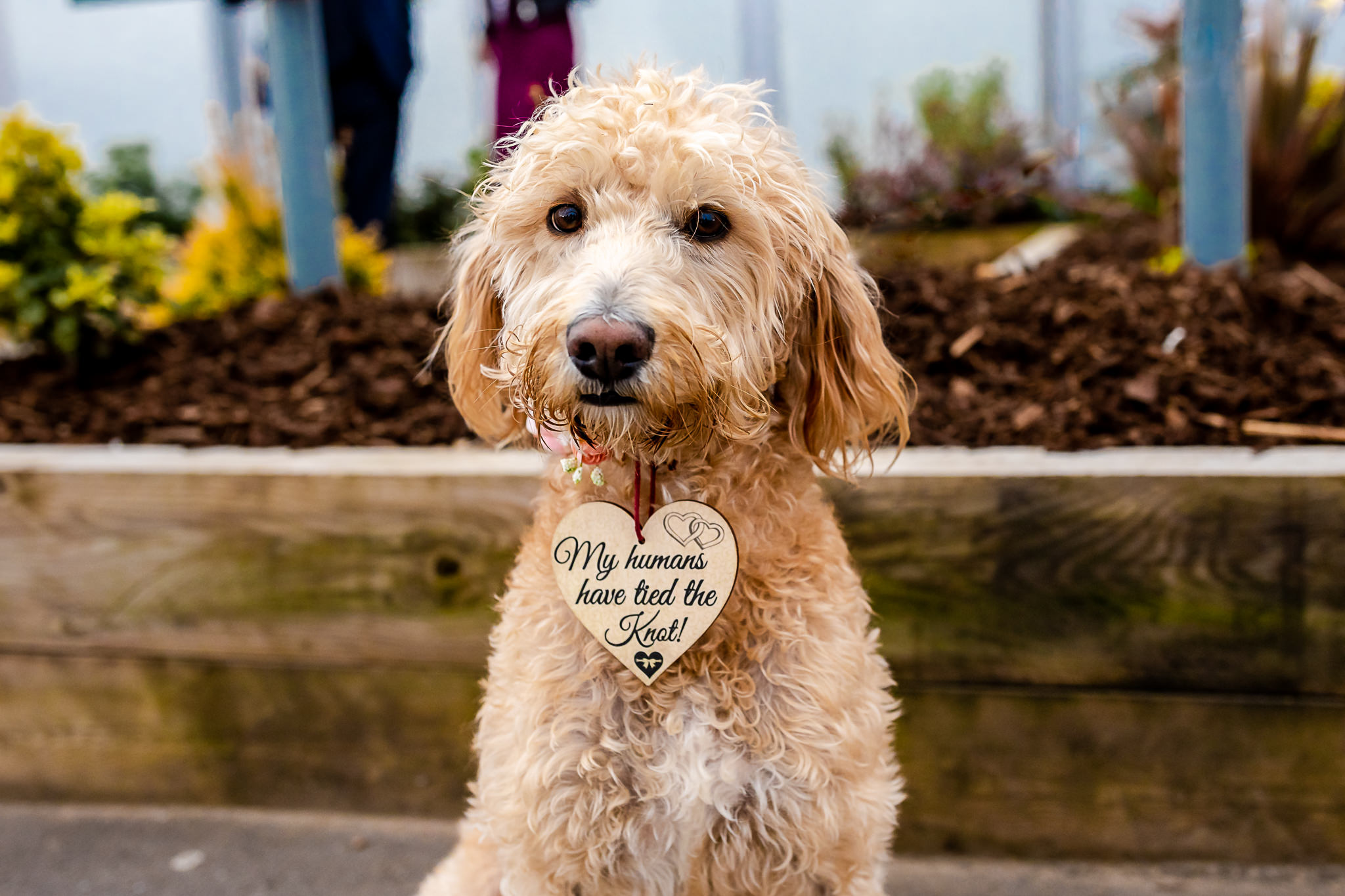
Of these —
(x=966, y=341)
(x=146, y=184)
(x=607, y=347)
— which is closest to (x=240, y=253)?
(x=966, y=341)

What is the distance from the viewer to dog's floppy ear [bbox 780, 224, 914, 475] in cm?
142

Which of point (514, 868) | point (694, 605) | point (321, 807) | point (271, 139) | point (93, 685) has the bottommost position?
point (321, 807)

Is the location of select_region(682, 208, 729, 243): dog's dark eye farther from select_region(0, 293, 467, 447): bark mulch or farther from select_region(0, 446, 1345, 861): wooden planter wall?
select_region(0, 293, 467, 447): bark mulch

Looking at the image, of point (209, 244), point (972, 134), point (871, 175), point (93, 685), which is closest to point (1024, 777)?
point (93, 685)

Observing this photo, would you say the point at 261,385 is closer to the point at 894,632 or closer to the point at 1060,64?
the point at 894,632

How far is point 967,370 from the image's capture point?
2809 millimetres

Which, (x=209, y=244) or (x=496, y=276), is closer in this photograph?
(x=496, y=276)

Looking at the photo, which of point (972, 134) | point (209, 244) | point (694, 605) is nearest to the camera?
point (694, 605)

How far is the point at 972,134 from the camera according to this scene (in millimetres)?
8023

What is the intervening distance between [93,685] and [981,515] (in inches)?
87.7

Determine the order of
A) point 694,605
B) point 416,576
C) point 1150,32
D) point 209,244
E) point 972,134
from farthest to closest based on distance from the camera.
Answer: point 972,134 → point 1150,32 → point 209,244 → point 416,576 → point 694,605

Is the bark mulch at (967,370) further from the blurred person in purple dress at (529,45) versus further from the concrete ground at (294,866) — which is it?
A: the blurred person in purple dress at (529,45)

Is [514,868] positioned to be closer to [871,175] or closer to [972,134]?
[871,175]

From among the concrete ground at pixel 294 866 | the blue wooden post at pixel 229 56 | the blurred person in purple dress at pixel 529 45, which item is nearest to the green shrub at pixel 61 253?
the concrete ground at pixel 294 866
